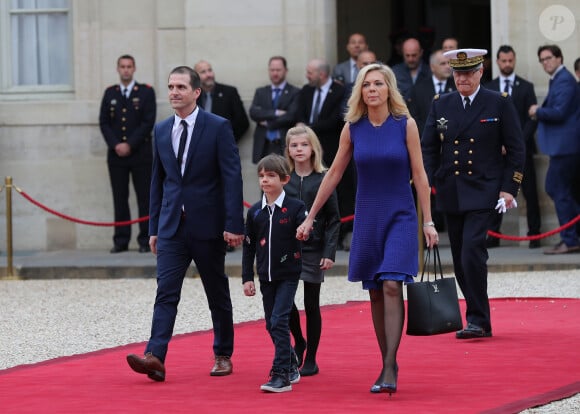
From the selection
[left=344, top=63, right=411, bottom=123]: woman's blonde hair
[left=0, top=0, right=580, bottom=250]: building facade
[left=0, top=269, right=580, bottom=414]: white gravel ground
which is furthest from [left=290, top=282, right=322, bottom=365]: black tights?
[left=0, top=0, right=580, bottom=250]: building facade

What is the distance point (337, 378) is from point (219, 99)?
884 centimetres

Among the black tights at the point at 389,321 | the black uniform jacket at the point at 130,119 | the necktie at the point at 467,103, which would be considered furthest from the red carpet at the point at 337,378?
the black uniform jacket at the point at 130,119

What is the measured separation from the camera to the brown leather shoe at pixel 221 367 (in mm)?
9555

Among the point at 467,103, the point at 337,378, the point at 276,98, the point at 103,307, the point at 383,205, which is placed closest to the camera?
the point at 383,205

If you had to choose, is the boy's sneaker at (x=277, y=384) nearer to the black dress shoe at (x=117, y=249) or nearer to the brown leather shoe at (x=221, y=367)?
the brown leather shoe at (x=221, y=367)

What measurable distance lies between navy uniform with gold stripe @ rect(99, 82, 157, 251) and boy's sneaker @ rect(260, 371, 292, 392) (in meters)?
9.26

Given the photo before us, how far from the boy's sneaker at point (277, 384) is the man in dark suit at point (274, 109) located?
345 inches

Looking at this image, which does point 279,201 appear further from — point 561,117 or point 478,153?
point 561,117

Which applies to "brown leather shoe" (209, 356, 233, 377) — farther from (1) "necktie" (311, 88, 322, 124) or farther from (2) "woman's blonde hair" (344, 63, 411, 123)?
(1) "necktie" (311, 88, 322, 124)

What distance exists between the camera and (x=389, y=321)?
8.83 m

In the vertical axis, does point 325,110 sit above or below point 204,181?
above

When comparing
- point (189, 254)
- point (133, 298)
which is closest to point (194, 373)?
point (189, 254)

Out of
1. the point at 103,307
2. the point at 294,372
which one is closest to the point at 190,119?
the point at 294,372

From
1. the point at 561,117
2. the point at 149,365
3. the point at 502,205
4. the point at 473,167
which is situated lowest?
the point at 149,365
